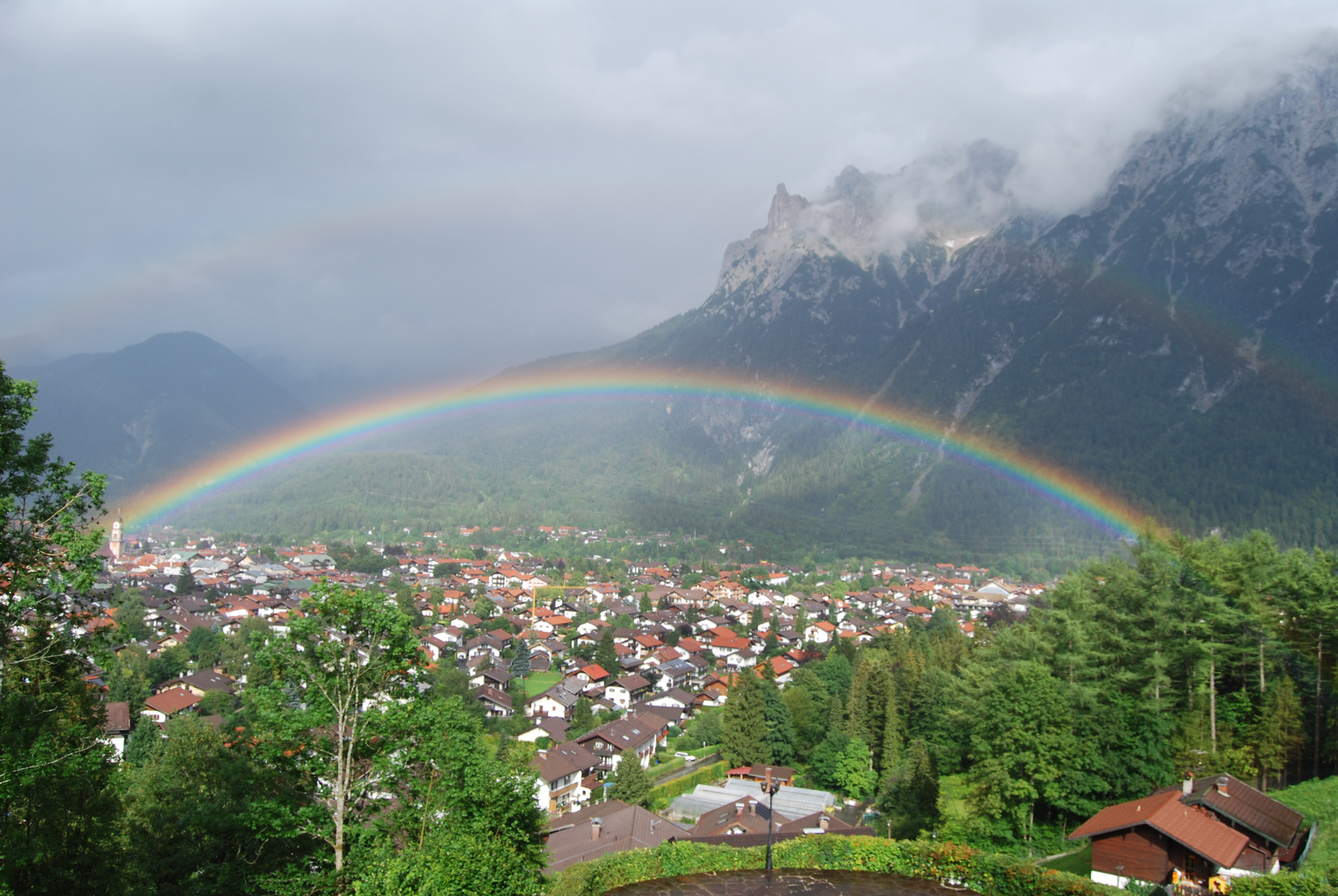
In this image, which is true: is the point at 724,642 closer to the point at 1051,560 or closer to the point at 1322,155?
the point at 1051,560

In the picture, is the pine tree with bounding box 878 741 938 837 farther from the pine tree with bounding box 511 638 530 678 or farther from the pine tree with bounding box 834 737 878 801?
the pine tree with bounding box 511 638 530 678

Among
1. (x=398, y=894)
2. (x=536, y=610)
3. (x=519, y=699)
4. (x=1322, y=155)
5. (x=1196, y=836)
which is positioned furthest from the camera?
(x=1322, y=155)

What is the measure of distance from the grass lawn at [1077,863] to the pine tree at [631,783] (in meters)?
12.4

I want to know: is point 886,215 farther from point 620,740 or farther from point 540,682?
point 620,740

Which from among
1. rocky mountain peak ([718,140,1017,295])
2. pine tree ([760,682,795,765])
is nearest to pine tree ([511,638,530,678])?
pine tree ([760,682,795,765])

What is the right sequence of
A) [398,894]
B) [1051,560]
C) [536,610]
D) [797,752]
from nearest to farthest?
[398,894] → [797,752] → [536,610] → [1051,560]

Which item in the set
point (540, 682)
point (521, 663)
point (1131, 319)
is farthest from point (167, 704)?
point (1131, 319)

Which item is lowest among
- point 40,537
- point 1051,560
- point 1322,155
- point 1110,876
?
point 1051,560

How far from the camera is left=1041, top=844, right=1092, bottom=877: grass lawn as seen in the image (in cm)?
1369

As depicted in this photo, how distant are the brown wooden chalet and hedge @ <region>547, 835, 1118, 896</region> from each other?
3197mm

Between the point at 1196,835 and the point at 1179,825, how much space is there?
24cm

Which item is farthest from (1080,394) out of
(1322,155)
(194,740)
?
(194,740)

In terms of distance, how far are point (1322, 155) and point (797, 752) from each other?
451 ft

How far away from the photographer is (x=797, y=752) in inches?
1205
